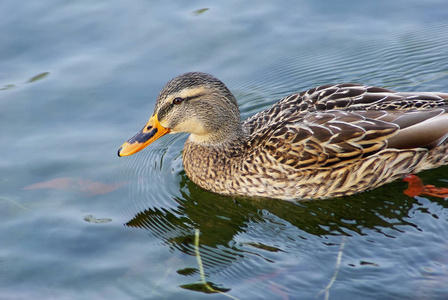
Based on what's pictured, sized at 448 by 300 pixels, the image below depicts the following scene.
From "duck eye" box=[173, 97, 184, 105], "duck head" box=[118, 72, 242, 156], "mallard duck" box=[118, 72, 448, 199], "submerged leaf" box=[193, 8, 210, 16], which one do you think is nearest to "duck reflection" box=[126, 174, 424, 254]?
"mallard duck" box=[118, 72, 448, 199]

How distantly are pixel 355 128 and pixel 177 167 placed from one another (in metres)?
2.57

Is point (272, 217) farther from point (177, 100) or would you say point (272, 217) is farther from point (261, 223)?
point (177, 100)

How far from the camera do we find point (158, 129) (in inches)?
319

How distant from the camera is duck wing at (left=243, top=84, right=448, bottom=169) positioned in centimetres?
778

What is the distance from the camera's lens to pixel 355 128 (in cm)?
777

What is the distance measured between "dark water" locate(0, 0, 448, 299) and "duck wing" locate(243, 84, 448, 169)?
23.7 inches

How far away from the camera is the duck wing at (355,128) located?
778 cm

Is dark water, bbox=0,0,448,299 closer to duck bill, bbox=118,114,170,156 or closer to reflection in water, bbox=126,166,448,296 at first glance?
reflection in water, bbox=126,166,448,296

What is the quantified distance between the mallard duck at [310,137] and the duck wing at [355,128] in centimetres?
1

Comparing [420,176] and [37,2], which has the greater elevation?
[37,2]

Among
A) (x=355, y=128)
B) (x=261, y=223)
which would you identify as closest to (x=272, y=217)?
(x=261, y=223)

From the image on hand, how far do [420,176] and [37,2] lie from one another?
7222mm

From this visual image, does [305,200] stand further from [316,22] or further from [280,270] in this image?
[316,22]

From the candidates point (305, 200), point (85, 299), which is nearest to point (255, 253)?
point (305, 200)
